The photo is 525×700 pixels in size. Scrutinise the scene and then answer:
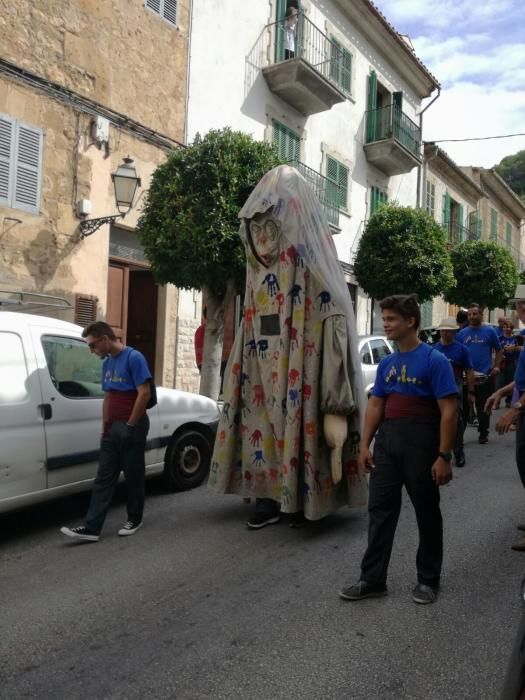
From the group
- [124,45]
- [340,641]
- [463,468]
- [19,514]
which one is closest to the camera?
[340,641]

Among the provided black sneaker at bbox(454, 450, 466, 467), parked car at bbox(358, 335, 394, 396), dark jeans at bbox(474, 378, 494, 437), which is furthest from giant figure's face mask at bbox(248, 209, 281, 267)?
parked car at bbox(358, 335, 394, 396)

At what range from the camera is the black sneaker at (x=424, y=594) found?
3432mm

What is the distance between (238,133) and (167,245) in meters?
1.99

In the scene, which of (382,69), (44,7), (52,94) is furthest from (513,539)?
(382,69)

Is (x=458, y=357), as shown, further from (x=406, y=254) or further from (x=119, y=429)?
(x=406, y=254)

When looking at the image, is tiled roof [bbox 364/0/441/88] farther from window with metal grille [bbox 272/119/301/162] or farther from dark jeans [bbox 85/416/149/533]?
dark jeans [bbox 85/416/149/533]

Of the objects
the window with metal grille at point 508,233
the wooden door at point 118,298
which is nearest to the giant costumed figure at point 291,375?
the wooden door at point 118,298

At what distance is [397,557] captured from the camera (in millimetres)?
4160

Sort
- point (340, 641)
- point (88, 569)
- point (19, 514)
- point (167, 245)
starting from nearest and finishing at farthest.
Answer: point (340, 641)
point (88, 569)
point (19, 514)
point (167, 245)

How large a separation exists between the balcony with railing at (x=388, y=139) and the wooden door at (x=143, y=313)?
32.4 ft

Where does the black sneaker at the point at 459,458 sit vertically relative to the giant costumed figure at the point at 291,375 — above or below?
below

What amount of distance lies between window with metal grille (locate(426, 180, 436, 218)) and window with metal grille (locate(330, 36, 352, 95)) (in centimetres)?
699

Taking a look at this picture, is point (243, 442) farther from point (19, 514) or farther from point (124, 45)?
point (124, 45)

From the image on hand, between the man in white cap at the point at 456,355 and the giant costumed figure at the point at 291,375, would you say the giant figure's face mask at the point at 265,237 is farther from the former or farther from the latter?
the man in white cap at the point at 456,355
